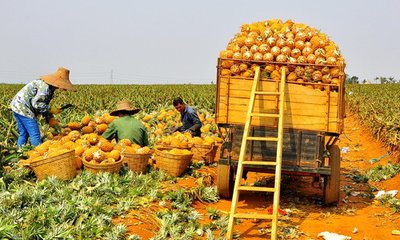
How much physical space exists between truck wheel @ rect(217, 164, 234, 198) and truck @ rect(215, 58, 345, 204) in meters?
0.20

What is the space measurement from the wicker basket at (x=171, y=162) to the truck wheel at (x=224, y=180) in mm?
1044

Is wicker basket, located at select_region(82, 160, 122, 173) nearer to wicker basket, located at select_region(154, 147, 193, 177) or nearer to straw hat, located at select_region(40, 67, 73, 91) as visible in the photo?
wicker basket, located at select_region(154, 147, 193, 177)

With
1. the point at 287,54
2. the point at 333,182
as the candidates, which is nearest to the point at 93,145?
the point at 287,54

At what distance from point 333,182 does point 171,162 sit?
2647 mm

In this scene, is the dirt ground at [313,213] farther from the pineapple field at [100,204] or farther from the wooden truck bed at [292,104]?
the wooden truck bed at [292,104]

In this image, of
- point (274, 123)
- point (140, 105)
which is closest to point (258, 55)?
point (274, 123)

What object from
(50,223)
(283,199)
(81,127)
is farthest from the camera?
(81,127)

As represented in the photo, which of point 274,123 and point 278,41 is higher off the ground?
point 278,41

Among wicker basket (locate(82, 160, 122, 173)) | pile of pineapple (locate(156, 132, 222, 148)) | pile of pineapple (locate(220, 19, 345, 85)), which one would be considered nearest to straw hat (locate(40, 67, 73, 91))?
pile of pineapple (locate(156, 132, 222, 148))

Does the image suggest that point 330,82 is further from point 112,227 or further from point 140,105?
point 140,105

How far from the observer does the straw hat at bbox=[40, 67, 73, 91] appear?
28.9 ft

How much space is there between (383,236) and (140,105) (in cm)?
1460

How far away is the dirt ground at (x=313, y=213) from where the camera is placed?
19.5 ft

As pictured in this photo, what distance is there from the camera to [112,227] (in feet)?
17.5
